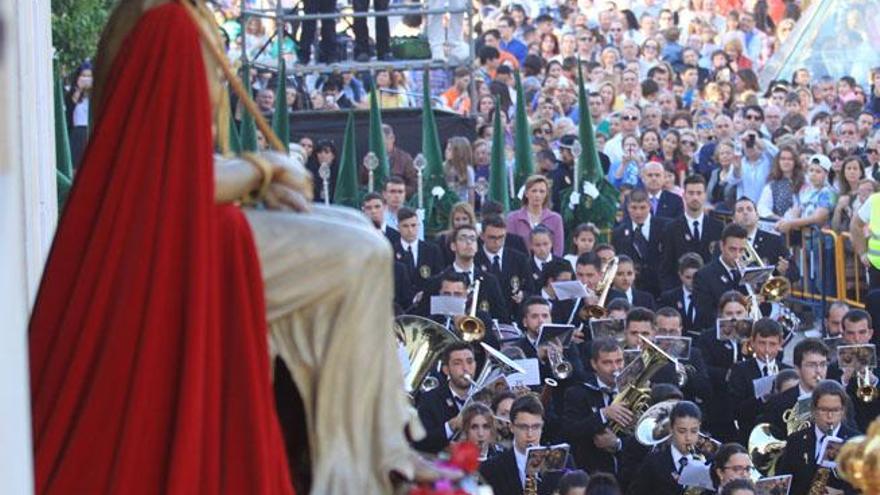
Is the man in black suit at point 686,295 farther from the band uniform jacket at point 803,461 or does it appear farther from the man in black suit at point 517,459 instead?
the man in black suit at point 517,459

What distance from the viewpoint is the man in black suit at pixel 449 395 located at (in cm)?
1498

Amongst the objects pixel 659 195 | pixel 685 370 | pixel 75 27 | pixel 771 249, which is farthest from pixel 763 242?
pixel 75 27

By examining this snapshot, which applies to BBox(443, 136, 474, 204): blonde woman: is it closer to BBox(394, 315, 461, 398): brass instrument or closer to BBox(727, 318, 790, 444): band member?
BBox(727, 318, 790, 444): band member

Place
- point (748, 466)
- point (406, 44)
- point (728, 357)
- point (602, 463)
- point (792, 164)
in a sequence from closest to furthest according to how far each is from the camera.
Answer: point (748, 466) < point (602, 463) < point (728, 357) < point (792, 164) < point (406, 44)

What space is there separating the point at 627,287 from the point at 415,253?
1.56 m

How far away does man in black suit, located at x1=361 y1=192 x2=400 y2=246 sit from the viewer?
18.8 m

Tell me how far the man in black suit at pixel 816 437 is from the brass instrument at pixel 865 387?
123 cm

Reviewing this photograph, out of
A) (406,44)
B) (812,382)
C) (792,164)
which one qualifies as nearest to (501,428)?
(812,382)

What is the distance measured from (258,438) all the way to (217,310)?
0.29 metres

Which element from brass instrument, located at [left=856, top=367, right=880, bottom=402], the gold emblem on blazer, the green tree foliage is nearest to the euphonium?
brass instrument, located at [left=856, top=367, right=880, bottom=402]

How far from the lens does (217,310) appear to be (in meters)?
5.55

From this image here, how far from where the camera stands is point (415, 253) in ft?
61.9

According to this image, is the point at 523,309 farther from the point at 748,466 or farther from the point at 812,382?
the point at 748,466

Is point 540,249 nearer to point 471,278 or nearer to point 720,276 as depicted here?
point 471,278
